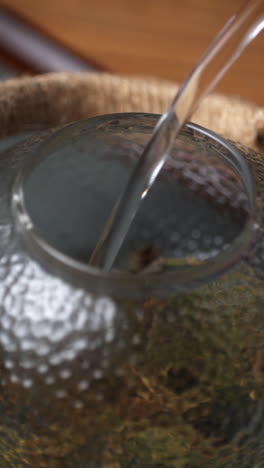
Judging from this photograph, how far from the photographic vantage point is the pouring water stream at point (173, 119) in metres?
0.23

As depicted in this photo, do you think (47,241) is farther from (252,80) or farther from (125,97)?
(252,80)

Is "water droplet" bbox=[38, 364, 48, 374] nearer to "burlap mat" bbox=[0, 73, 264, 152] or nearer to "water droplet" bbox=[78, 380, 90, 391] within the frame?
"water droplet" bbox=[78, 380, 90, 391]

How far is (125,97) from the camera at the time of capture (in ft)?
1.41

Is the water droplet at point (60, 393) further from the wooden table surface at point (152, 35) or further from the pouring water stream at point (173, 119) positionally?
the wooden table surface at point (152, 35)

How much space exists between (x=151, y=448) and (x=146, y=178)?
0.09 m

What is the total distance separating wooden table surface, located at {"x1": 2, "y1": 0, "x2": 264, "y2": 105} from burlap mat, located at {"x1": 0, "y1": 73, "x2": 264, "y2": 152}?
0.18 meters

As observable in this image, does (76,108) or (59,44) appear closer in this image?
(76,108)

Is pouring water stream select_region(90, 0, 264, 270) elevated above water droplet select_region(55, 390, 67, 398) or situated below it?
above

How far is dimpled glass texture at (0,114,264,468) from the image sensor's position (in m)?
0.20

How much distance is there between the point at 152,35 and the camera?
24.4 inches

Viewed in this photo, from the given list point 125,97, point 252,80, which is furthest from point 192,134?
point 252,80

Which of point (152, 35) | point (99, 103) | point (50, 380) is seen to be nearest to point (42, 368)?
point (50, 380)

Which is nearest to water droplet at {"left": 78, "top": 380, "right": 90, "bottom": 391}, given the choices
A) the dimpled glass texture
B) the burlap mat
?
the dimpled glass texture

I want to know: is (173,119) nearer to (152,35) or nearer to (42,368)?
(42,368)
